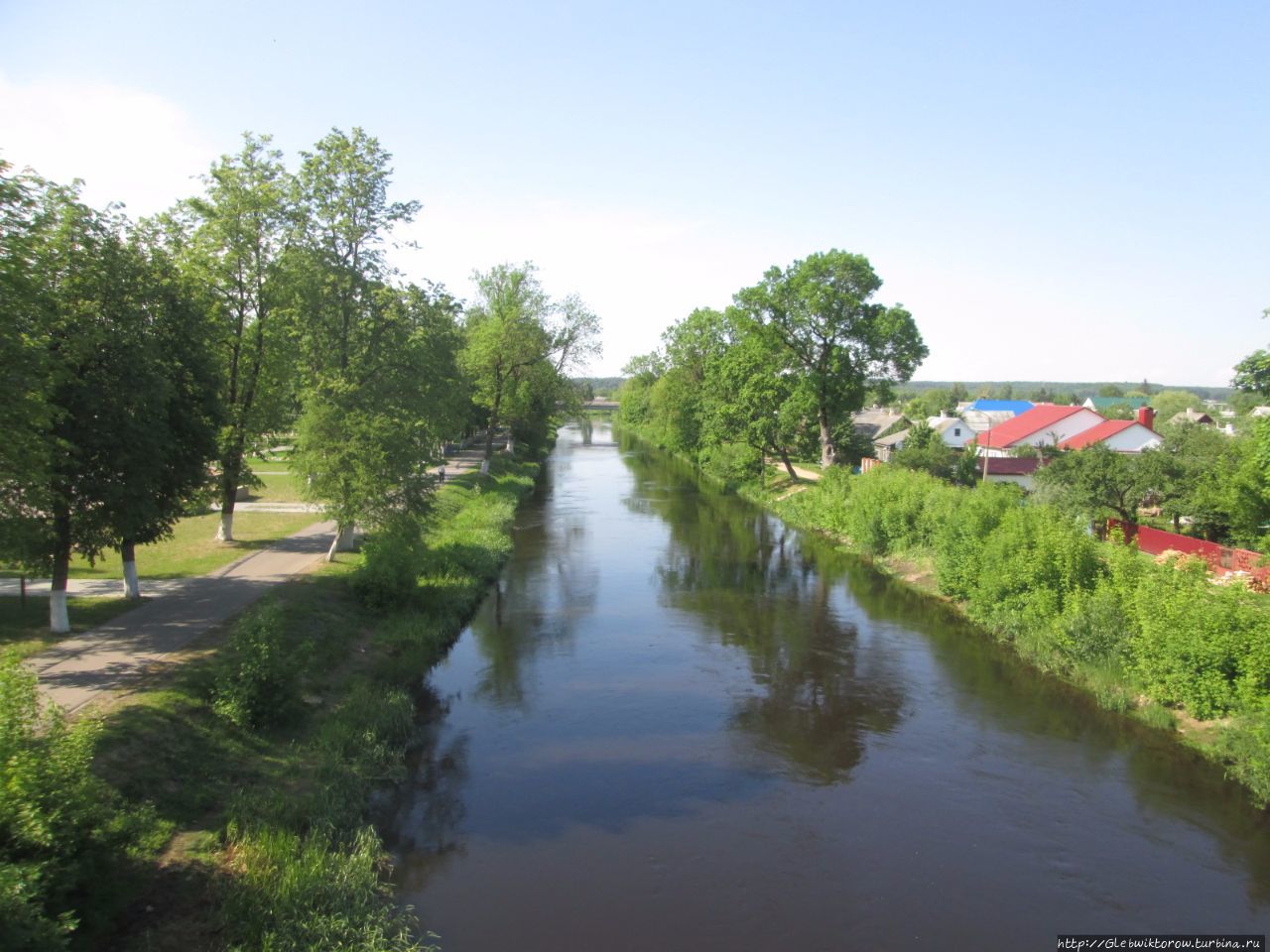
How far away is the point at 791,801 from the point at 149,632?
1143 cm

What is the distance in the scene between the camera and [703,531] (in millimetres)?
35031

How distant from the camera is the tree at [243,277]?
2041cm

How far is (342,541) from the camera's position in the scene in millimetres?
22141

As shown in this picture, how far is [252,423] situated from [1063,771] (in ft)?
66.4

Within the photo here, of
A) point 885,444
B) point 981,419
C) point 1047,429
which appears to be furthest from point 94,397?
point 981,419

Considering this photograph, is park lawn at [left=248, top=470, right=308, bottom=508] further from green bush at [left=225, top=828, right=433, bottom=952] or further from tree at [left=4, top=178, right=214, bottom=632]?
green bush at [left=225, top=828, right=433, bottom=952]

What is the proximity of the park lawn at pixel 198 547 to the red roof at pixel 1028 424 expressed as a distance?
46455mm

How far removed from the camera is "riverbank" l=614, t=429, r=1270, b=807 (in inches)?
537

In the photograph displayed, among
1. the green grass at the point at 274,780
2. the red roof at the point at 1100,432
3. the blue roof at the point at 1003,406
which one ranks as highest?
the blue roof at the point at 1003,406

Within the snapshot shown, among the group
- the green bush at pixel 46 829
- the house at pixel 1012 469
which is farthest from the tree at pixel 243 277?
the house at pixel 1012 469

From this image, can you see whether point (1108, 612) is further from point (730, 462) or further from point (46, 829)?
point (730, 462)

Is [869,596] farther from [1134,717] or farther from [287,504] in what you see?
[287,504]

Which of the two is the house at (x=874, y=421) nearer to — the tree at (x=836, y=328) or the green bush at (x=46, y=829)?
the tree at (x=836, y=328)

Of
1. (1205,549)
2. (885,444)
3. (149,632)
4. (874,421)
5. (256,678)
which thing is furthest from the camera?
(874,421)
